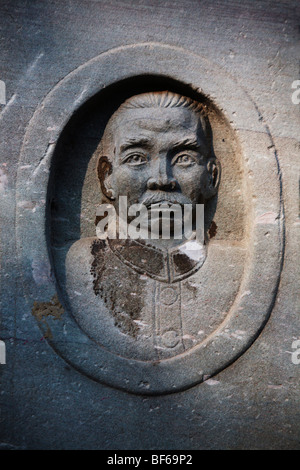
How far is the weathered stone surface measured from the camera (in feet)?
10.4

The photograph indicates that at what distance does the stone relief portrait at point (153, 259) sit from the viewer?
3.29m

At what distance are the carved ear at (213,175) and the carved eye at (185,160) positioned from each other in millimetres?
131

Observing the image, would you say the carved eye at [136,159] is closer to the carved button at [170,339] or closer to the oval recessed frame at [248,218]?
the oval recessed frame at [248,218]

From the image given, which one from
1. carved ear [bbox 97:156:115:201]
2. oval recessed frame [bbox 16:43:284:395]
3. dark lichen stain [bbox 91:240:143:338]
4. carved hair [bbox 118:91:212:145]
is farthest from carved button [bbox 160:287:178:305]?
carved hair [bbox 118:91:212:145]

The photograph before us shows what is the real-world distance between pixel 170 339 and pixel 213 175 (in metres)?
1.07

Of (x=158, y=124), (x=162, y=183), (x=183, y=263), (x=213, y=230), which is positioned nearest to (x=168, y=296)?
(x=183, y=263)

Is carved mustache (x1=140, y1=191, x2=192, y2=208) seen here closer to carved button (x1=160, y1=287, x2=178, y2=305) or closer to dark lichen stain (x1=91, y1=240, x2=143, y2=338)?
dark lichen stain (x1=91, y1=240, x2=143, y2=338)

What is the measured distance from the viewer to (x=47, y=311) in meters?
3.19

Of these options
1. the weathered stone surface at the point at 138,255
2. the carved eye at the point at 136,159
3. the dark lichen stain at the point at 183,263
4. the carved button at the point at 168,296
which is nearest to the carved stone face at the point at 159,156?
the carved eye at the point at 136,159

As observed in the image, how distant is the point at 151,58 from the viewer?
11.3 ft

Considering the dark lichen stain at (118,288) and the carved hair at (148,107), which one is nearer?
the dark lichen stain at (118,288)

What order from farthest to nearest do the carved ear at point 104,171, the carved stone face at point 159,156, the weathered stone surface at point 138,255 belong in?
the carved ear at point 104,171, the carved stone face at point 159,156, the weathered stone surface at point 138,255

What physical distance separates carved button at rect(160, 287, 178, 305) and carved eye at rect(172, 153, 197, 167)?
0.77 metres
